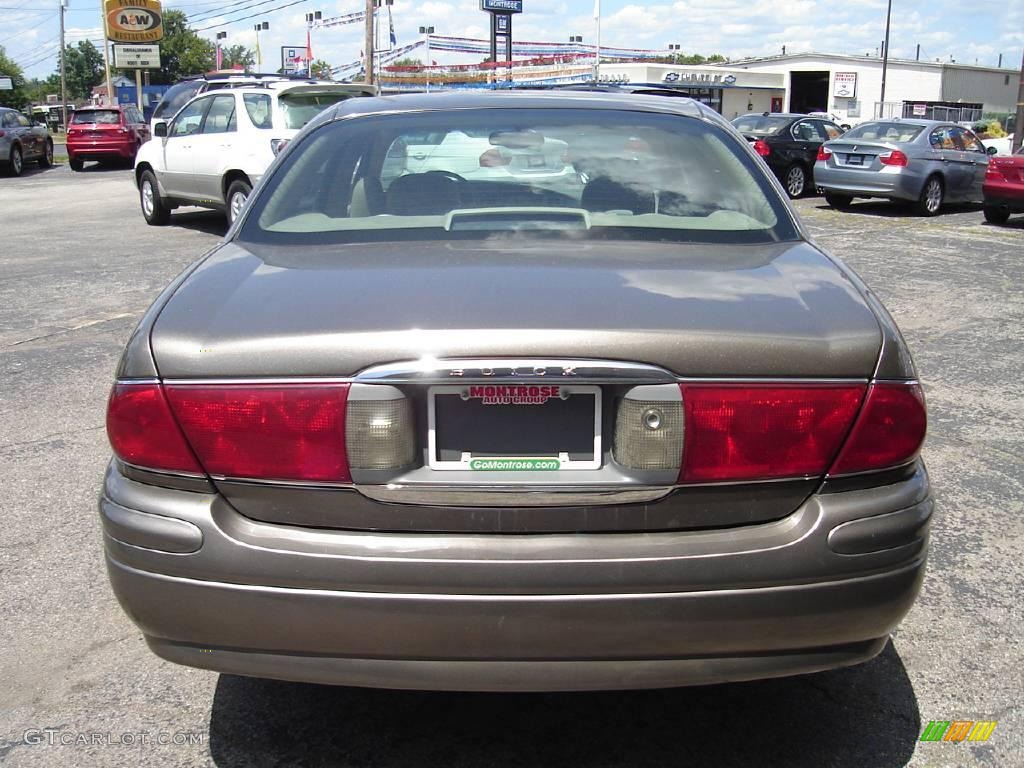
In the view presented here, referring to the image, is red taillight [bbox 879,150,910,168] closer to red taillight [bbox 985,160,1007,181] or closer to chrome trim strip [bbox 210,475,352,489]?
red taillight [bbox 985,160,1007,181]

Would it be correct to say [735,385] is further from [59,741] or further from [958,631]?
[59,741]

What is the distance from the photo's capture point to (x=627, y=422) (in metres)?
2.20

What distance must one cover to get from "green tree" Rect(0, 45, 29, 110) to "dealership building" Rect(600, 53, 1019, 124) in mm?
54604

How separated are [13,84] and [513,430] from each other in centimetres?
9488

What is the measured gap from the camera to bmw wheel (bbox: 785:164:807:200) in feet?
63.0

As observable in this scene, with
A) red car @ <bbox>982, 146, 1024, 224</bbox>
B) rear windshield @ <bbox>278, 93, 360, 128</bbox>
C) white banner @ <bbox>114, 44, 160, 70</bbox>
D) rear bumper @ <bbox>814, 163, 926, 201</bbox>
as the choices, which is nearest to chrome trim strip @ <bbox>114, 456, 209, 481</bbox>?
rear windshield @ <bbox>278, 93, 360, 128</bbox>

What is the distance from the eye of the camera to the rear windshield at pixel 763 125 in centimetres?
1912

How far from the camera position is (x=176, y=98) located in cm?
3033

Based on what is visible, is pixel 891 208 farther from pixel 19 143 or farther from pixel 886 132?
pixel 19 143

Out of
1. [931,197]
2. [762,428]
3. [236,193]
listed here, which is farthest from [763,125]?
[762,428]

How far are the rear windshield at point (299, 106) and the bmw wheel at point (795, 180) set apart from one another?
9.64 m

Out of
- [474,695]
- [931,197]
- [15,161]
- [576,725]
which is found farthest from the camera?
[15,161]

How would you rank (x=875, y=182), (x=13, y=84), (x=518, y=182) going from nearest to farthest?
(x=518, y=182) → (x=875, y=182) → (x=13, y=84)

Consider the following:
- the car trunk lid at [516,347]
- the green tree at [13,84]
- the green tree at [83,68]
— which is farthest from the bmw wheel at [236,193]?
the green tree at [83,68]
